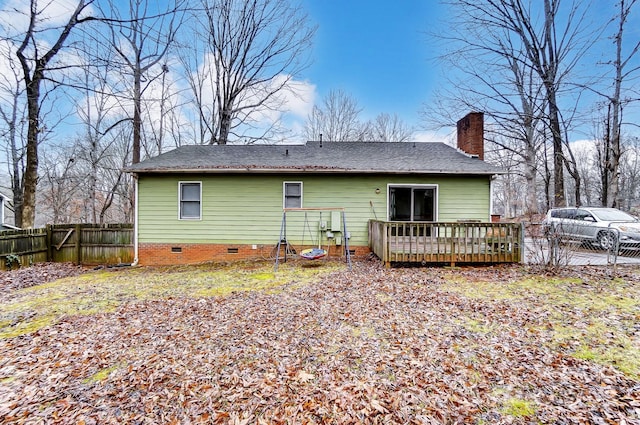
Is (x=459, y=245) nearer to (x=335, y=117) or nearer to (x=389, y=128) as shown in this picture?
(x=335, y=117)

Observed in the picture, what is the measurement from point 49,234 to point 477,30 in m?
19.0

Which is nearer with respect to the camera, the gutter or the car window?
the gutter

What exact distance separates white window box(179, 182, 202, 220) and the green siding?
0.64 feet

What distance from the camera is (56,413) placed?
7.60 feet

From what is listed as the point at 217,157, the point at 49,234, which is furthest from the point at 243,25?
the point at 49,234

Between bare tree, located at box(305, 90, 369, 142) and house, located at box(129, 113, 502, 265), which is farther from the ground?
bare tree, located at box(305, 90, 369, 142)

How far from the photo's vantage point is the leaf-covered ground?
236cm

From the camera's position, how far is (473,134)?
10.6 m

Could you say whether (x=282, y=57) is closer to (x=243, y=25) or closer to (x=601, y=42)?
(x=243, y=25)

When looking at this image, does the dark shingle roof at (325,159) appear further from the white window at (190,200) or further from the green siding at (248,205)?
the white window at (190,200)

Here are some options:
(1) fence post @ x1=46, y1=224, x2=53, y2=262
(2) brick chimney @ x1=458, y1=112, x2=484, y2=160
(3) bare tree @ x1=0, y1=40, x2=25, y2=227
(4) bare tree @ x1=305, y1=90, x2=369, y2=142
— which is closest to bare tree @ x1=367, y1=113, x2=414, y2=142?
(4) bare tree @ x1=305, y1=90, x2=369, y2=142

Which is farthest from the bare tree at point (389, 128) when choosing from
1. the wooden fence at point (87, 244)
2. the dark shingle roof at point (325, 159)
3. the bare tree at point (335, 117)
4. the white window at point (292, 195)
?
the wooden fence at point (87, 244)

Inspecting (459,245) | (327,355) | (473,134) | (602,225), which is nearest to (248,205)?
(459,245)

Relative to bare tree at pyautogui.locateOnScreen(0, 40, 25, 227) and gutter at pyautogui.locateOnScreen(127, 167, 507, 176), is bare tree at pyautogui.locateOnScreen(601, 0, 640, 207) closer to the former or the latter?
gutter at pyautogui.locateOnScreen(127, 167, 507, 176)
